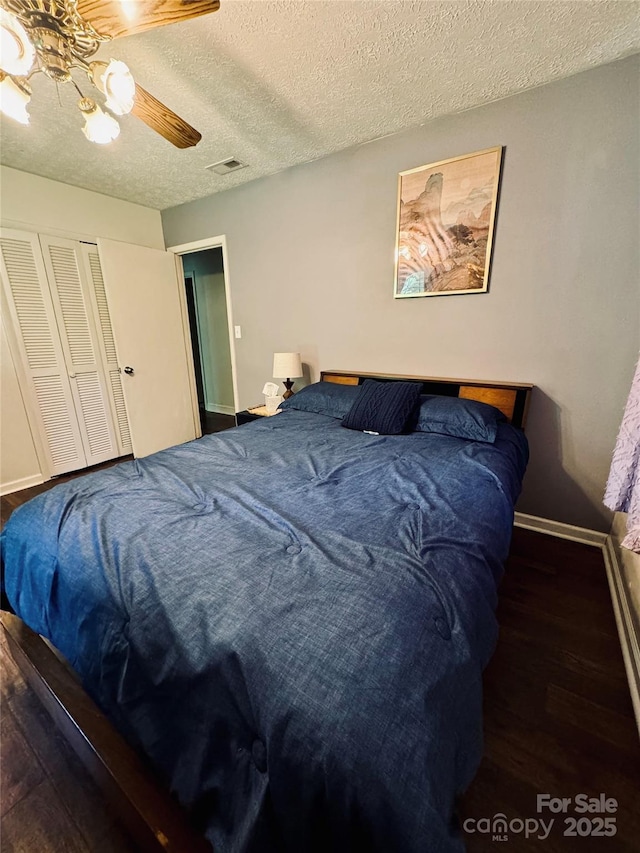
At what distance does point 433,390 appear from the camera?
2330 mm

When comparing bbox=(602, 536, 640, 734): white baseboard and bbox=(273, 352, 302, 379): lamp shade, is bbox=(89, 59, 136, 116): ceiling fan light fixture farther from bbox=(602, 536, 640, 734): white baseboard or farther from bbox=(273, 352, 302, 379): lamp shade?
bbox=(602, 536, 640, 734): white baseboard

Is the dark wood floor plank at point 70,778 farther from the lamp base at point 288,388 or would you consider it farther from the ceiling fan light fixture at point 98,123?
the lamp base at point 288,388

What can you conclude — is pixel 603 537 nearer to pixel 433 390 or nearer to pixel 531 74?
pixel 433 390

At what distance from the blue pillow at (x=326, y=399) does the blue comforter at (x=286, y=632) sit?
1.03m

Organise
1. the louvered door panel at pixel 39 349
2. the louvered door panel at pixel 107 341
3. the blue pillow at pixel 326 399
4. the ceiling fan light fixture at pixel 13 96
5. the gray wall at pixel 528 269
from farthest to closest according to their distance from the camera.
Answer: the louvered door panel at pixel 107 341 → the louvered door panel at pixel 39 349 → the blue pillow at pixel 326 399 → the gray wall at pixel 528 269 → the ceiling fan light fixture at pixel 13 96

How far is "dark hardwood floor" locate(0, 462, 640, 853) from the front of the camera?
0.90 metres

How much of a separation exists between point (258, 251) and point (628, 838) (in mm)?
3657

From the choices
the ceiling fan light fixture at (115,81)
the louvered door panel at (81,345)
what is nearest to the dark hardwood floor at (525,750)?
the ceiling fan light fixture at (115,81)

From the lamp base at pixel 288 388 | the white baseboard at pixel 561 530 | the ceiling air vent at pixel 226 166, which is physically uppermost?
the ceiling air vent at pixel 226 166

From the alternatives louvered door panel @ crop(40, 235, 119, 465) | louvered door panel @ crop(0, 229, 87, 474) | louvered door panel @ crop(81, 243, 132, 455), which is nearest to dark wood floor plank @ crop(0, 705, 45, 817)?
louvered door panel @ crop(0, 229, 87, 474)

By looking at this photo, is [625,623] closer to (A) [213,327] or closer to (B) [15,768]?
(B) [15,768]

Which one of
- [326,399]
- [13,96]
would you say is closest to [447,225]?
[326,399]

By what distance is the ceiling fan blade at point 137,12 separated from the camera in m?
1.04

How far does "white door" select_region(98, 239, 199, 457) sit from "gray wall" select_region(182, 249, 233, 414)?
3.84 ft
